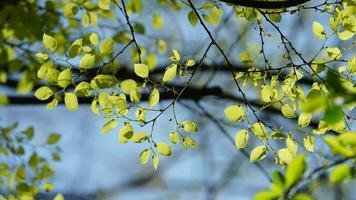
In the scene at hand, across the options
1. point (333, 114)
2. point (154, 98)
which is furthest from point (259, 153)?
point (333, 114)

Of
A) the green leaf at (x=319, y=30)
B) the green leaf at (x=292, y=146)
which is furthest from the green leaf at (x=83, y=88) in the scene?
the green leaf at (x=319, y=30)

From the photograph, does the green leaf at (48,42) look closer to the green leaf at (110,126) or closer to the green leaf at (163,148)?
the green leaf at (110,126)

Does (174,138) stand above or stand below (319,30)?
below

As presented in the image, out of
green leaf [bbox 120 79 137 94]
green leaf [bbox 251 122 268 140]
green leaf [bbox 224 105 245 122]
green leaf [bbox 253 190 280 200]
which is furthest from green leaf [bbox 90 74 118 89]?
green leaf [bbox 253 190 280 200]

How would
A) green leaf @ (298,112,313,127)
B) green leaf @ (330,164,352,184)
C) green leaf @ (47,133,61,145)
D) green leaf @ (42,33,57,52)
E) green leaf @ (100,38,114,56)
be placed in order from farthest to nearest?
green leaf @ (47,133,61,145), green leaf @ (100,38,114,56), green leaf @ (42,33,57,52), green leaf @ (298,112,313,127), green leaf @ (330,164,352,184)

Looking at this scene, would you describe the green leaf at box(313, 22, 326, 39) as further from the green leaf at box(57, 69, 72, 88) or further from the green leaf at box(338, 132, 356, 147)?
the green leaf at box(338, 132, 356, 147)

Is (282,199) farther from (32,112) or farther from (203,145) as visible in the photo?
(32,112)

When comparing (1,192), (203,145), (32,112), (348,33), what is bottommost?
(32,112)

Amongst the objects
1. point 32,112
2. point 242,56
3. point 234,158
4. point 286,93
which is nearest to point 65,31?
point 242,56

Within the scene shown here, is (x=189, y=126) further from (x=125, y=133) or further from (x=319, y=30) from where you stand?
(x=319, y=30)
